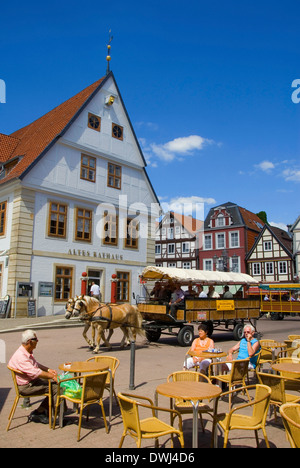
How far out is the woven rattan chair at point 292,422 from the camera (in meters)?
3.43

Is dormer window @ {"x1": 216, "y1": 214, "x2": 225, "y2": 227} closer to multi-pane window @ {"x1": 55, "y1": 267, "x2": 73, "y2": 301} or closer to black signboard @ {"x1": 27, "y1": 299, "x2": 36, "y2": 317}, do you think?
multi-pane window @ {"x1": 55, "y1": 267, "x2": 73, "y2": 301}

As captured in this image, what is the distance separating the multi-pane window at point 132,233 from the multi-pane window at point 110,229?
1.14 m

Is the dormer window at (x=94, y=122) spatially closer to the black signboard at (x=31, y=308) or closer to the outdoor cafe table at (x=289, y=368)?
the black signboard at (x=31, y=308)

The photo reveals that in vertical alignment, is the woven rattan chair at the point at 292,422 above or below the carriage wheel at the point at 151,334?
above

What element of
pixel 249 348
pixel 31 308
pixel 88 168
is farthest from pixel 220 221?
pixel 249 348

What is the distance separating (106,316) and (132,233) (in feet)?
55.4

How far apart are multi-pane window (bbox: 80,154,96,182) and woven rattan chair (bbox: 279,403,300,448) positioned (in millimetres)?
23148

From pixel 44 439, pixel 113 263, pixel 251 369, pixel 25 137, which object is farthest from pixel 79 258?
pixel 44 439

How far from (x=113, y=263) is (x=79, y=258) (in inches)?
118

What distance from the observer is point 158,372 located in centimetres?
913

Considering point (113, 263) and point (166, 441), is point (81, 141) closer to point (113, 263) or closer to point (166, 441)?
point (113, 263)

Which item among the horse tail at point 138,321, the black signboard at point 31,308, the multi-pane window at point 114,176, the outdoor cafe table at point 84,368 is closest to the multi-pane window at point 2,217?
the black signboard at point 31,308

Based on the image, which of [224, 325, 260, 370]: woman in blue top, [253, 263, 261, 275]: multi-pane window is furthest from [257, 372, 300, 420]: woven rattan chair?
[253, 263, 261, 275]: multi-pane window

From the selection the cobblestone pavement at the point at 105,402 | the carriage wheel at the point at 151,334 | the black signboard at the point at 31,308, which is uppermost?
the black signboard at the point at 31,308
